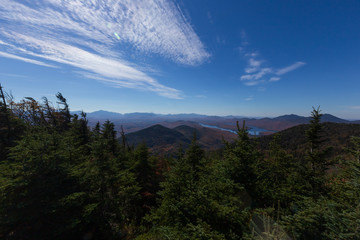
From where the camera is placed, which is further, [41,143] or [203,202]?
[41,143]

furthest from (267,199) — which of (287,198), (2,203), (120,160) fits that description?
(120,160)

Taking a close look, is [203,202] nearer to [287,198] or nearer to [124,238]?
A: [287,198]

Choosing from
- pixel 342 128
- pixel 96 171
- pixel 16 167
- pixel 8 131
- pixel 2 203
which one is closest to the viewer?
pixel 2 203

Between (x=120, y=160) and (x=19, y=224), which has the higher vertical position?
(x=19, y=224)

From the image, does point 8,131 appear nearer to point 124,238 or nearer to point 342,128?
point 124,238

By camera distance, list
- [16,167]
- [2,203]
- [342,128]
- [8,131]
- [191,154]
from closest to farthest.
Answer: [2,203], [16,167], [8,131], [191,154], [342,128]

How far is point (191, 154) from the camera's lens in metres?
16.3

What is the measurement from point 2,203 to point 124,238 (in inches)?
267

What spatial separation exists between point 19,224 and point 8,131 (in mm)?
14459

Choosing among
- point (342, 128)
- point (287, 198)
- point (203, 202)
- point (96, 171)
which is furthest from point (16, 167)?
point (342, 128)

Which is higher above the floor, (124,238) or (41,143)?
(41,143)

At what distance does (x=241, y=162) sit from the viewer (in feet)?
27.2

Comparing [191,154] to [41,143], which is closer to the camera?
[41,143]

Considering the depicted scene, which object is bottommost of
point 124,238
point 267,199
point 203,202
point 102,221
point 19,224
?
point 124,238
